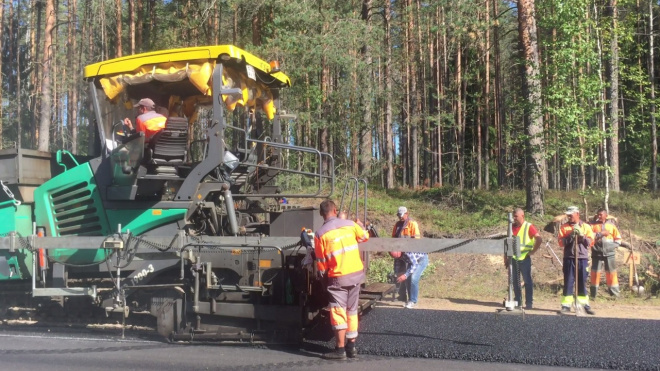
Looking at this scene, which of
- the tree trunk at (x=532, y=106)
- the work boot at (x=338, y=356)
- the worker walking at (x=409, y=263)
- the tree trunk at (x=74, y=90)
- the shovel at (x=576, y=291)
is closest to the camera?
the work boot at (x=338, y=356)

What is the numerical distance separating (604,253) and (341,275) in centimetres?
627

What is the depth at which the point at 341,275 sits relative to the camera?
607 cm

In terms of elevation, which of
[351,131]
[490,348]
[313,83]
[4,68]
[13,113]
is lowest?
[490,348]

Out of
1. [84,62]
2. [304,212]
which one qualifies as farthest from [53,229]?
[84,62]

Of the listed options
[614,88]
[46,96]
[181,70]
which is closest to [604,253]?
[181,70]

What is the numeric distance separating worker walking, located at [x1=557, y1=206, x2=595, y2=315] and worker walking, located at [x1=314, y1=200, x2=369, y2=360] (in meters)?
4.43

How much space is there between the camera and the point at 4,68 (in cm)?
4131

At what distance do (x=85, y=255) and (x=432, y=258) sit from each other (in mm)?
8150

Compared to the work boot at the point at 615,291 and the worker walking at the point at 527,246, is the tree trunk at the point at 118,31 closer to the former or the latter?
the worker walking at the point at 527,246

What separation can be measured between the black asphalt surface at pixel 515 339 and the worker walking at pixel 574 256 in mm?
1172

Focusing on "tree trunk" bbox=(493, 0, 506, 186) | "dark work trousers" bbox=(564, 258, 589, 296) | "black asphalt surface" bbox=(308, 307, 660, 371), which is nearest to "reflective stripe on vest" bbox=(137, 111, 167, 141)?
"black asphalt surface" bbox=(308, 307, 660, 371)

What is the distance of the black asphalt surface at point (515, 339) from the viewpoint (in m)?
5.94

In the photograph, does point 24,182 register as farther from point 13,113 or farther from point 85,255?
point 13,113

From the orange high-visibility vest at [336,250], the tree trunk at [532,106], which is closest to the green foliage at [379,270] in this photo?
the tree trunk at [532,106]
